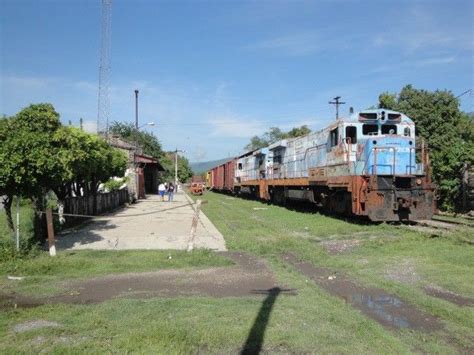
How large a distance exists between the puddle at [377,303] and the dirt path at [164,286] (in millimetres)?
1033

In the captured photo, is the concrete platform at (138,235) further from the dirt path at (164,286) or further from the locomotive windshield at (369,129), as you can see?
the locomotive windshield at (369,129)

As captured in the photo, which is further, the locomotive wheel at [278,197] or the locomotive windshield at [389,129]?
the locomotive wheel at [278,197]

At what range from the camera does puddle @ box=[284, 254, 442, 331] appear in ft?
19.7

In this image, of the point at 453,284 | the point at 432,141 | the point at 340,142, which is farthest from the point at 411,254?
the point at 432,141

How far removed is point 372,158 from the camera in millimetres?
15883

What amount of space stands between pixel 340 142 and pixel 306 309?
11.8m

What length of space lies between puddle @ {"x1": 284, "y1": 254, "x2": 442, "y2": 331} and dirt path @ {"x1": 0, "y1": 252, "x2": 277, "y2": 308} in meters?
1.03

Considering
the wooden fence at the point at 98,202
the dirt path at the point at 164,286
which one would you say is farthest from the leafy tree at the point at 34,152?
the wooden fence at the point at 98,202

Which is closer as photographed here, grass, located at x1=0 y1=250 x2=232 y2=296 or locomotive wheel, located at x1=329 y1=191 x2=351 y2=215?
grass, located at x1=0 y1=250 x2=232 y2=296

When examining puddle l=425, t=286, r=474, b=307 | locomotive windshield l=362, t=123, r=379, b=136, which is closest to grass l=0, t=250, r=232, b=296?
puddle l=425, t=286, r=474, b=307

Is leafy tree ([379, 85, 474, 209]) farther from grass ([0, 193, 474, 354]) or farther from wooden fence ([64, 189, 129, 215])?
grass ([0, 193, 474, 354])

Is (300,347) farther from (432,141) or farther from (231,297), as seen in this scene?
(432,141)

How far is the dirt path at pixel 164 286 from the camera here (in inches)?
281

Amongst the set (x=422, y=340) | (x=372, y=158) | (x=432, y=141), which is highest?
(x=432, y=141)
